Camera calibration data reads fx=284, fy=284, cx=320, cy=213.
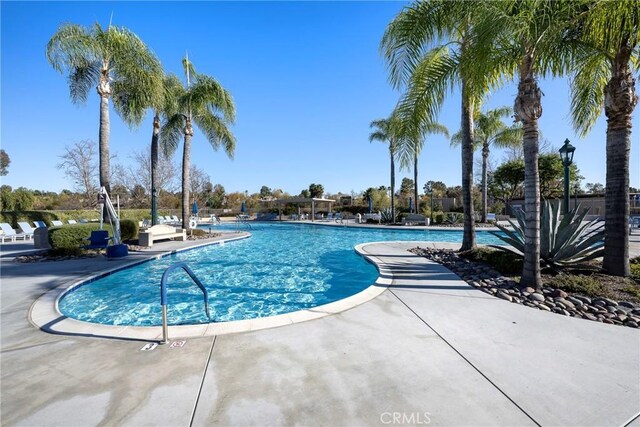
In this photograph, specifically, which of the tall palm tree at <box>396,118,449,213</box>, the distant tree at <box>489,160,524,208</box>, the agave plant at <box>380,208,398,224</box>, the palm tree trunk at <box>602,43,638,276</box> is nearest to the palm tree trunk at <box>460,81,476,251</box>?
the tall palm tree at <box>396,118,449,213</box>

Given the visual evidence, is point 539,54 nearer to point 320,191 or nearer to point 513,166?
point 513,166

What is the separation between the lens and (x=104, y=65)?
10.2 m

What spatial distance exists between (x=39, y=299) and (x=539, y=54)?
9.35 meters

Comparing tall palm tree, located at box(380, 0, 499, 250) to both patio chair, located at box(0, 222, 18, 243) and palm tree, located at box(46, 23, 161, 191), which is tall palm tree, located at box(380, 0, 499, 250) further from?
patio chair, located at box(0, 222, 18, 243)

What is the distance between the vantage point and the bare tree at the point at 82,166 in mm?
26453

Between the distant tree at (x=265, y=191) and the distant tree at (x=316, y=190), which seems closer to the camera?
the distant tree at (x=316, y=190)

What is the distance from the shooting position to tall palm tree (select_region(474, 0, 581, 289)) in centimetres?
436

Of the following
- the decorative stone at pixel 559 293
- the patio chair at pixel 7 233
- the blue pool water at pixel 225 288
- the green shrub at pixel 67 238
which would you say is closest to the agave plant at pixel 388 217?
the blue pool water at pixel 225 288

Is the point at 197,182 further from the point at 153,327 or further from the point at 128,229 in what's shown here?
the point at 153,327

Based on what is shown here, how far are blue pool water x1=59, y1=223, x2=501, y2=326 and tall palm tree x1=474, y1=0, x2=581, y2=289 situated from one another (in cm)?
329

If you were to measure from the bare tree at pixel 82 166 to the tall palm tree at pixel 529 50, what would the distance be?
105ft

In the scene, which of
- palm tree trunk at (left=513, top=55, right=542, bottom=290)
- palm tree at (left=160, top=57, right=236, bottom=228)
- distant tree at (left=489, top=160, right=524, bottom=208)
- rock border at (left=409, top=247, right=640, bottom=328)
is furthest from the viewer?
distant tree at (left=489, top=160, right=524, bottom=208)

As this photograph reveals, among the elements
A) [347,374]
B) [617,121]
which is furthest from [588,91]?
[347,374]

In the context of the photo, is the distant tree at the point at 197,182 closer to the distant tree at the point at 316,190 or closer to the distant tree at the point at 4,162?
the distant tree at the point at 316,190
